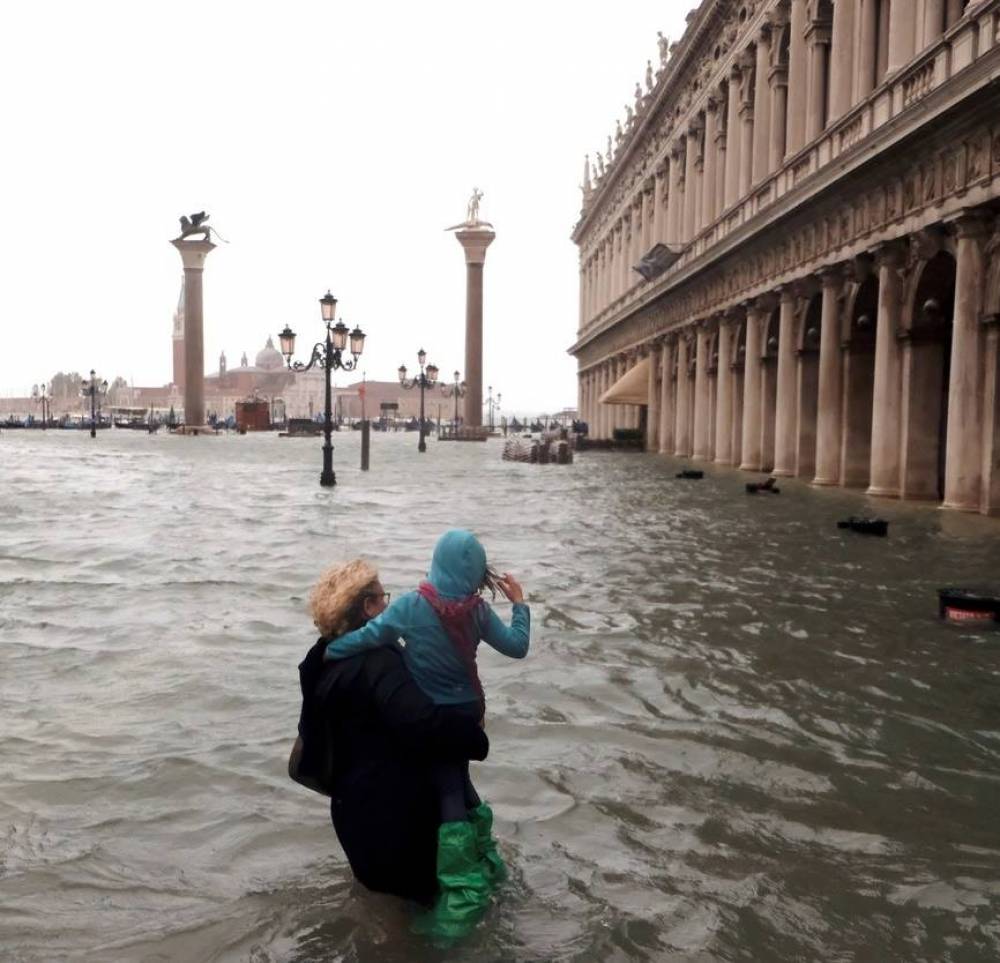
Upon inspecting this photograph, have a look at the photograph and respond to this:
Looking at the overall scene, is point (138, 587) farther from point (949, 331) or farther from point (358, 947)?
point (949, 331)

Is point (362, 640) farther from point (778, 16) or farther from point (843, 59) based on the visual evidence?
point (778, 16)

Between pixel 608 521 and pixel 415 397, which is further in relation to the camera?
pixel 415 397

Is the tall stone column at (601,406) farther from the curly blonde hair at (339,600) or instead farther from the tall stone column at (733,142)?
the curly blonde hair at (339,600)

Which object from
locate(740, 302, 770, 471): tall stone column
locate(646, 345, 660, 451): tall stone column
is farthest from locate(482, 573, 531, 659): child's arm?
locate(646, 345, 660, 451): tall stone column

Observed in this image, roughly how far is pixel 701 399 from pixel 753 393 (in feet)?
20.9

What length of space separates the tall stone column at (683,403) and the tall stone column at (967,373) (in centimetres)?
2056

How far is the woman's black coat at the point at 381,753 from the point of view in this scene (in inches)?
126

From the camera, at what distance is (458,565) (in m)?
3.44

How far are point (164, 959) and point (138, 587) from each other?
708 cm

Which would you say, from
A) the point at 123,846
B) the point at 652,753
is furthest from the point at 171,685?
the point at 652,753

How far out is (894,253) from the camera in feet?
60.7

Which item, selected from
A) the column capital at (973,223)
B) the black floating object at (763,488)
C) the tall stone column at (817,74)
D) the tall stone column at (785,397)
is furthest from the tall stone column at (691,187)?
the column capital at (973,223)

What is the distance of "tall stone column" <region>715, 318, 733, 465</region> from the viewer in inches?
1202

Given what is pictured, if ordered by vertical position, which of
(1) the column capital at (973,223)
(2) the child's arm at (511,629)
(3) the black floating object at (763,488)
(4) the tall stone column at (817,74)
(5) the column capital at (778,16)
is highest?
(5) the column capital at (778,16)
